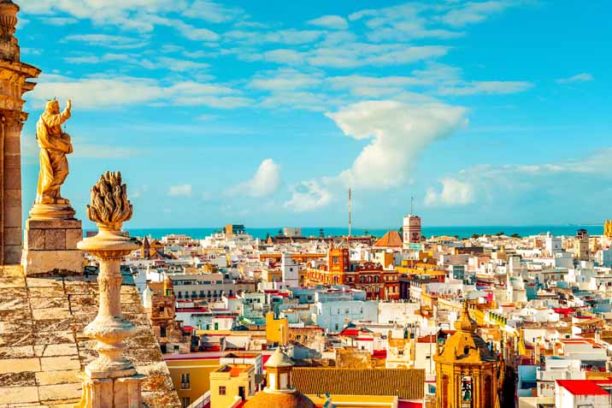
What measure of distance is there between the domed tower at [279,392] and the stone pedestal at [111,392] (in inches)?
525

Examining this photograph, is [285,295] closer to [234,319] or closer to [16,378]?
[234,319]

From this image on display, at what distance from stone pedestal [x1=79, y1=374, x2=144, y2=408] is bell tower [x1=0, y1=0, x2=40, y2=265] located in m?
4.29

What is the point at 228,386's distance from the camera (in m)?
22.0

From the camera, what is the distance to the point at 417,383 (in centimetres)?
2645

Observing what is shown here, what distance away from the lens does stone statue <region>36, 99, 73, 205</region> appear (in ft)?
25.7

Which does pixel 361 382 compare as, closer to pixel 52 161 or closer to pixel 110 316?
pixel 52 161

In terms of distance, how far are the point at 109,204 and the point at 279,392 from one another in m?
13.9

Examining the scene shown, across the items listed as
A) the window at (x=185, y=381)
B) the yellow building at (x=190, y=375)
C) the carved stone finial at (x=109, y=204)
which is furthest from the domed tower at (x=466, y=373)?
the carved stone finial at (x=109, y=204)

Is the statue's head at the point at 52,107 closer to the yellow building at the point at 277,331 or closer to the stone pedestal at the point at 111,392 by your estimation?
the stone pedestal at the point at 111,392

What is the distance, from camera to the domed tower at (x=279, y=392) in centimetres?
1884

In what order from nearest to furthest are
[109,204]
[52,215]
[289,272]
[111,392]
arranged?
[111,392]
[109,204]
[52,215]
[289,272]

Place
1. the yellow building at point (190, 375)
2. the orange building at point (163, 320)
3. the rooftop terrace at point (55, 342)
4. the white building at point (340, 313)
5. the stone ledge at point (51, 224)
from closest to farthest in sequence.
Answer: the rooftop terrace at point (55, 342), the stone ledge at point (51, 224), the yellow building at point (190, 375), the orange building at point (163, 320), the white building at point (340, 313)

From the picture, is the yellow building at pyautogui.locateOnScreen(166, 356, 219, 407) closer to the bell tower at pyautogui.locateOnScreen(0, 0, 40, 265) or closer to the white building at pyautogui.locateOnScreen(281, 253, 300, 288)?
the bell tower at pyautogui.locateOnScreen(0, 0, 40, 265)

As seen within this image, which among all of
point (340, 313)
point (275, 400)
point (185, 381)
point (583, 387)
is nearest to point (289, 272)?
point (340, 313)
